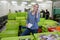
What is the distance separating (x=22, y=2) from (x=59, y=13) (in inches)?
233

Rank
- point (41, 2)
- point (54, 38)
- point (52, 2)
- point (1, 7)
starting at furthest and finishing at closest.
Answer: point (41, 2) → point (52, 2) → point (1, 7) → point (54, 38)

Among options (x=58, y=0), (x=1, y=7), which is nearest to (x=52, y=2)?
(x=58, y=0)

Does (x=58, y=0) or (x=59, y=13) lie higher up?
(x=58, y=0)

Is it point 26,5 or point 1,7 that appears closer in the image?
point 1,7

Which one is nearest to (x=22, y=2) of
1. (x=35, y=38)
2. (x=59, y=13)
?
(x=59, y=13)

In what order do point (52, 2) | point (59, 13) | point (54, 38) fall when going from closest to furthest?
point (54, 38), point (59, 13), point (52, 2)

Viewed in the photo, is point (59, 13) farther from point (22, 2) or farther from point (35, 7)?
point (35, 7)

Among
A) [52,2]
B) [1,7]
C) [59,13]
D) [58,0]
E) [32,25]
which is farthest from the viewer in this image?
[52,2]

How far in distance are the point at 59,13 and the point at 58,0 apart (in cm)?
226

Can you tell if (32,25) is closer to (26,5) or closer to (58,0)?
(58,0)

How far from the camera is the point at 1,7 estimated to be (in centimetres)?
1142

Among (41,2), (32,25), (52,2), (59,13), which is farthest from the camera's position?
(41,2)

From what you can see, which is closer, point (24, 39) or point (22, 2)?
point (24, 39)

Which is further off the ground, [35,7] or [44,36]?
[35,7]
